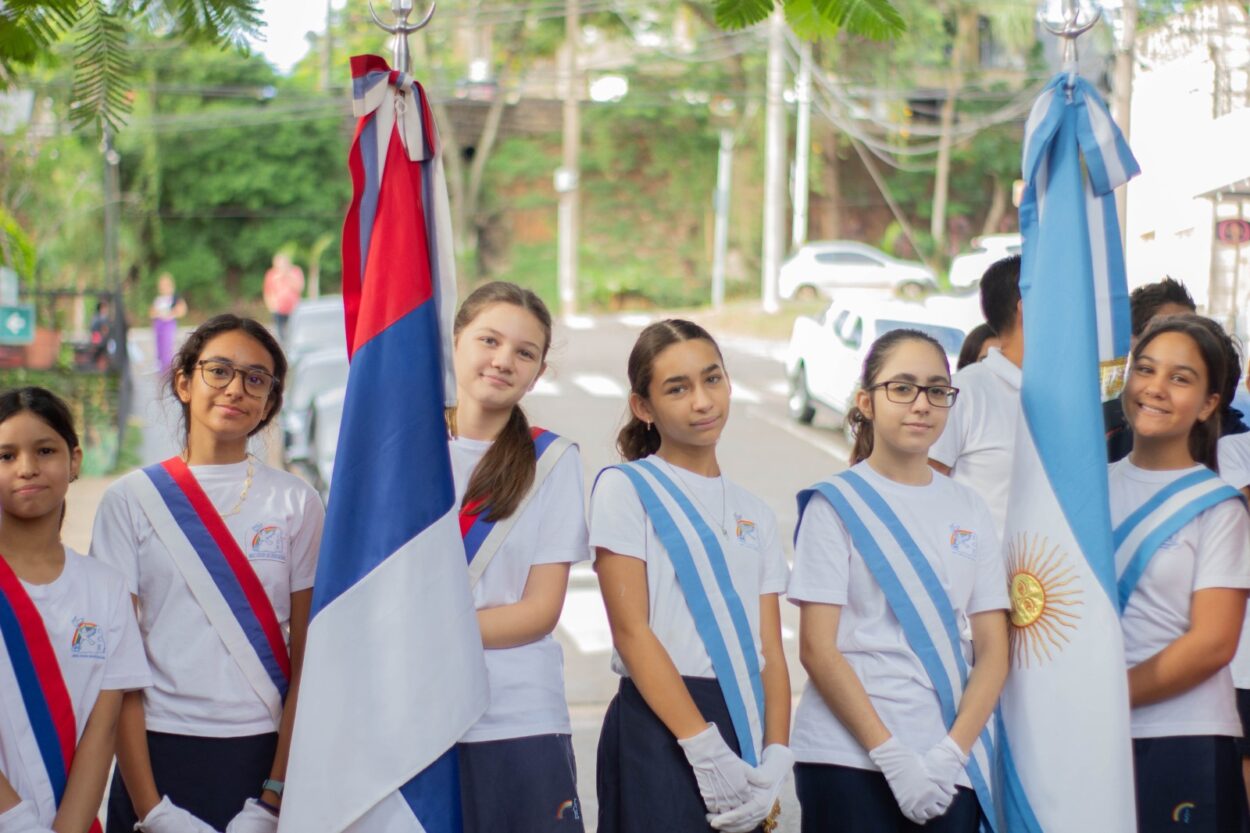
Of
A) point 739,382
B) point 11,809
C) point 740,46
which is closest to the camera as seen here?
point 11,809

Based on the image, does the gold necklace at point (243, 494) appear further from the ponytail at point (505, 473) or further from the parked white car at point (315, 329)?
the parked white car at point (315, 329)

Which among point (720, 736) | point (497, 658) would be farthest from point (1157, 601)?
point (497, 658)

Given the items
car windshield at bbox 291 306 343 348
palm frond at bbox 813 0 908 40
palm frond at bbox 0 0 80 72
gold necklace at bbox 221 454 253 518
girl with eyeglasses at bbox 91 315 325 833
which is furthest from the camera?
car windshield at bbox 291 306 343 348

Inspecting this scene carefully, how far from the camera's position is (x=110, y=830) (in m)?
3.41

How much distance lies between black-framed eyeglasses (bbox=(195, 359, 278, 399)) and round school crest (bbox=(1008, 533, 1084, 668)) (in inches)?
74.7

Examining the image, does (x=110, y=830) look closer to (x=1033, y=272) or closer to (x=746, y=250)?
(x=1033, y=272)

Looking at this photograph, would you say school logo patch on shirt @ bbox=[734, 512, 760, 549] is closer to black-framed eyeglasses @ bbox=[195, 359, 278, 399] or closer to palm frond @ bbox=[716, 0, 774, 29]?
black-framed eyeglasses @ bbox=[195, 359, 278, 399]

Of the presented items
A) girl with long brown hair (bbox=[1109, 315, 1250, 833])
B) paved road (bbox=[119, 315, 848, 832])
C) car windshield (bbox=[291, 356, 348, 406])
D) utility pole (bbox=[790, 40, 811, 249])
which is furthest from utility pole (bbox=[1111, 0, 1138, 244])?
utility pole (bbox=[790, 40, 811, 249])

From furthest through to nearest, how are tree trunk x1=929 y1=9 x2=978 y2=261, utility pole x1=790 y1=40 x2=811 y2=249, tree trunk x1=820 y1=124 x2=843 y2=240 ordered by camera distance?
tree trunk x1=820 y1=124 x2=843 y2=240 < tree trunk x1=929 y1=9 x2=978 y2=261 < utility pole x1=790 y1=40 x2=811 y2=249

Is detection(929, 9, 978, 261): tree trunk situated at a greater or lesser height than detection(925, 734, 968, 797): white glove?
greater

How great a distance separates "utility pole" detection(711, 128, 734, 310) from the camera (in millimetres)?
32500

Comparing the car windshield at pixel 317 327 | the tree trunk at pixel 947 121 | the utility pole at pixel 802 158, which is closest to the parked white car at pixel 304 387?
the car windshield at pixel 317 327

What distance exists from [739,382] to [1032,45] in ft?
68.8

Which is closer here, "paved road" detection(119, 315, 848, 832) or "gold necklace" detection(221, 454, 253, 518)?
"gold necklace" detection(221, 454, 253, 518)
